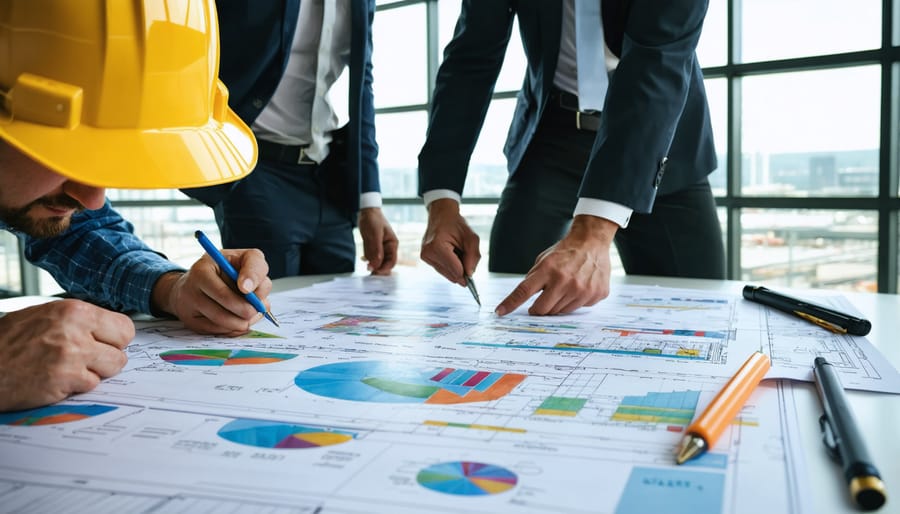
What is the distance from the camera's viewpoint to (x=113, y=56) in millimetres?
725

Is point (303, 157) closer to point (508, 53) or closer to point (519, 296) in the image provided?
point (519, 296)

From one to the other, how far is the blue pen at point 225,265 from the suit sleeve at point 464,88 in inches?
32.4

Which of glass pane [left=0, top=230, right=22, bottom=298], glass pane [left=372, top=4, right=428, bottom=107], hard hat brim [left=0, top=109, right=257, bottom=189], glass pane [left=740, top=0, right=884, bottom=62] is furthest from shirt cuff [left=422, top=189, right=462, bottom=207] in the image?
glass pane [left=0, top=230, right=22, bottom=298]

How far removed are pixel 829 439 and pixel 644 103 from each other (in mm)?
965

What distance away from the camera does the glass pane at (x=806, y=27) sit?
3758mm

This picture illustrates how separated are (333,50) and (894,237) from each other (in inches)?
131

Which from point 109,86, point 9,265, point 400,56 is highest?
point 400,56

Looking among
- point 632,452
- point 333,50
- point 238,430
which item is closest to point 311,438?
point 238,430

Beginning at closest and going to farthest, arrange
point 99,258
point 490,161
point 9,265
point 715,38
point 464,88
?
1. point 99,258
2. point 464,88
3. point 715,38
4. point 490,161
5. point 9,265

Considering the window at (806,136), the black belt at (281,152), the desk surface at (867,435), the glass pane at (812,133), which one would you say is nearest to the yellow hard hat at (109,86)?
the desk surface at (867,435)

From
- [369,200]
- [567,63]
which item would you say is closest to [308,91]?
[369,200]

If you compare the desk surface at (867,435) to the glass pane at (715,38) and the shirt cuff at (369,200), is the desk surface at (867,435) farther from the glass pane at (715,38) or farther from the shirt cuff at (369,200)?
the glass pane at (715,38)

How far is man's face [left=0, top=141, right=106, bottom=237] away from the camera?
82 centimetres

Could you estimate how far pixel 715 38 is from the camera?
4168mm
